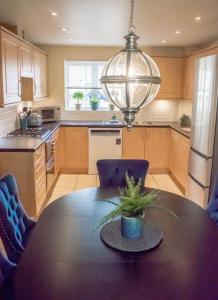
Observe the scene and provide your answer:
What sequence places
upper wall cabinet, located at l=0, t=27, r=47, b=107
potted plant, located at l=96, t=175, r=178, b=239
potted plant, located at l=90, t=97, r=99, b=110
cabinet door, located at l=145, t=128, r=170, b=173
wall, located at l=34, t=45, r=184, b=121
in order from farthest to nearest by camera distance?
potted plant, located at l=90, t=97, r=99, b=110
wall, located at l=34, t=45, r=184, b=121
cabinet door, located at l=145, t=128, r=170, b=173
upper wall cabinet, located at l=0, t=27, r=47, b=107
potted plant, located at l=96, t=175, r=178, b=239

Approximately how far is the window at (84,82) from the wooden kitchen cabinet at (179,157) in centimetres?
169

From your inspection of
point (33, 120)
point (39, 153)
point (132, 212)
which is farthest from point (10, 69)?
point (132, 212)

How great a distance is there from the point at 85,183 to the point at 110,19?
274 centimetres

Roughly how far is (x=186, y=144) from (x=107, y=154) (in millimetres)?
1605

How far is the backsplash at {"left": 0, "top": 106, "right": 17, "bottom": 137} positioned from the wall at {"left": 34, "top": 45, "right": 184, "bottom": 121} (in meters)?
1.35

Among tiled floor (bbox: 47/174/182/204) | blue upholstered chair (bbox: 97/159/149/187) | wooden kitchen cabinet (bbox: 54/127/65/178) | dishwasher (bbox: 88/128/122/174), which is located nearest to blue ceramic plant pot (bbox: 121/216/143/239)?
blue upholstered chair (bbox: 97/159/149/187)

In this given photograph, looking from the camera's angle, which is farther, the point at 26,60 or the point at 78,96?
the point at 78,96

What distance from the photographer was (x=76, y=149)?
5.46 m

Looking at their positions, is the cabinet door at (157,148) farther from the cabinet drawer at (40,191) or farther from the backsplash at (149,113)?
the cabinet drawer at (40,191)

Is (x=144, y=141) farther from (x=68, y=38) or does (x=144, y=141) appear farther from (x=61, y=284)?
(x=61, y=284)

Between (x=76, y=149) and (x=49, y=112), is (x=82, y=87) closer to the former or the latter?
(x=49, y=112)

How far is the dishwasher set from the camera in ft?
17.7

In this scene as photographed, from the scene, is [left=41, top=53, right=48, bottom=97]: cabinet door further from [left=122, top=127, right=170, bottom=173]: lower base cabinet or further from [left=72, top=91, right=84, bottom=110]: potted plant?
[left=122, top=127, right=170, bottom=173]: lower base cabinet

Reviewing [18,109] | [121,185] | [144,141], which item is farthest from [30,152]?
[144,141]
